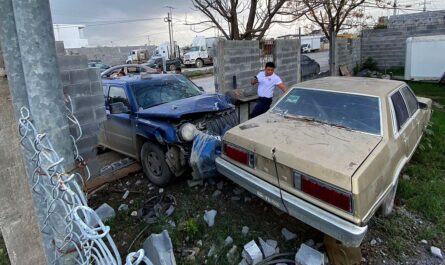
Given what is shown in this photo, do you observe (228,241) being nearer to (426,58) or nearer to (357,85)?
(357,85)

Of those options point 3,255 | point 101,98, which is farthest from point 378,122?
point 3,255

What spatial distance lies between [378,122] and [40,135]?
338 centimetres

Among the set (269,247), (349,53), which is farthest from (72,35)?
(269,247)

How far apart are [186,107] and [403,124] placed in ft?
9.59

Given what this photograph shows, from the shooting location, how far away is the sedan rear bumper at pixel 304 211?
2.73 m

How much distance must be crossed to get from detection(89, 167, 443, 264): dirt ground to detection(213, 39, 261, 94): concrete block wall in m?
3.22

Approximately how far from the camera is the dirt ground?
336cm

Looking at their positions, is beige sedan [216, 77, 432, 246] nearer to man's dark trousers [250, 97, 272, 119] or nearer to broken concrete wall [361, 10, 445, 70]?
man's dark trousers [250, 97, 272, 119]

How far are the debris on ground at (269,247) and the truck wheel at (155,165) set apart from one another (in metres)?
1.87

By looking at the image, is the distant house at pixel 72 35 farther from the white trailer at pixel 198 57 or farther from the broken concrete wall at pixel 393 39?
the broken concrete wall at pixel 393 39

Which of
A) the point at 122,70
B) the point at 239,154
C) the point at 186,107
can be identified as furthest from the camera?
the point at 122,70

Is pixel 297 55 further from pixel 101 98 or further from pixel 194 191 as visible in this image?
pixel 101 98

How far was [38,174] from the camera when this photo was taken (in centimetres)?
163

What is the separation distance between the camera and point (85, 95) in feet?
11.5
